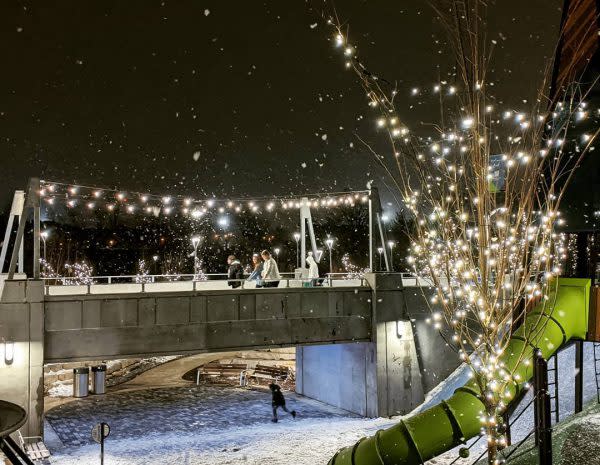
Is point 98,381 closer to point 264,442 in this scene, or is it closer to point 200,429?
point 200,429

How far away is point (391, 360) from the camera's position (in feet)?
63.1

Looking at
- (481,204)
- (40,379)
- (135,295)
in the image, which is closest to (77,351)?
(40,379)

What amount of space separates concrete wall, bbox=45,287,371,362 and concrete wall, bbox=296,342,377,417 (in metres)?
1.18

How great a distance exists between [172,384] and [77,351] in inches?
402

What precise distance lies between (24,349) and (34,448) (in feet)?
8.52

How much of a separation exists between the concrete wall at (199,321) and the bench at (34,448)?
2.12 metres

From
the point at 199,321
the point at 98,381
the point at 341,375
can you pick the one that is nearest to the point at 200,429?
the point at 199,321

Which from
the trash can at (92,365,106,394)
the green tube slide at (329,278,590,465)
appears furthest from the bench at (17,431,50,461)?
the trash can at (92,365,106,394)

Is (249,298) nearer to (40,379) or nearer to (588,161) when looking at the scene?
(40,379)

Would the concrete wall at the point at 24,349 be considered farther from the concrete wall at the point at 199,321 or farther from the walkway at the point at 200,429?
the walkway at the point at 200,429

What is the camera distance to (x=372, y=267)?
20047 millimetres

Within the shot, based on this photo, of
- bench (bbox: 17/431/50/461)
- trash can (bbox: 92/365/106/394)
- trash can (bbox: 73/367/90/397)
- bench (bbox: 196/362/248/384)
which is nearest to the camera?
bench (bbox: 17/431/50/461)

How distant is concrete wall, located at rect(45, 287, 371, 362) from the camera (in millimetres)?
15641

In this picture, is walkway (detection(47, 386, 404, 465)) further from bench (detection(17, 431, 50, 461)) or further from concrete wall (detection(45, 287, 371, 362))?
concrete wall (detection(45, 287, 371, 362))
